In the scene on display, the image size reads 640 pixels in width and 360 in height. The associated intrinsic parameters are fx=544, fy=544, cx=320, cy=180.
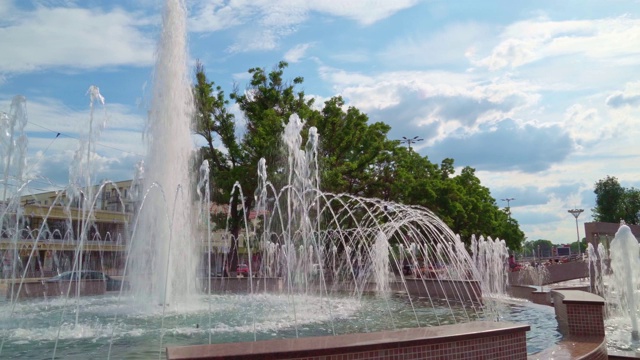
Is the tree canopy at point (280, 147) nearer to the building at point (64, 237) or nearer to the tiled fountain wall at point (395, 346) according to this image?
the building at point (64, 237)

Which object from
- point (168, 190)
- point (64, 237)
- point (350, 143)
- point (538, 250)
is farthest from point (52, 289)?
point (538, 250)

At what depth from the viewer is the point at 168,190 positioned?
52.6ft

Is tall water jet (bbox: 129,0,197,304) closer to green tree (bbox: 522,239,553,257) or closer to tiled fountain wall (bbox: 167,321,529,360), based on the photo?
tiled fountain wall (bbox: 167,321,529,360)

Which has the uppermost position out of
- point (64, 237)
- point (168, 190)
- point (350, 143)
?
point (350, 143)

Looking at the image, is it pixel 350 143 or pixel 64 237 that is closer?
pixel 350 143

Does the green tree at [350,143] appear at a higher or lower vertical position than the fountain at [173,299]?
higher

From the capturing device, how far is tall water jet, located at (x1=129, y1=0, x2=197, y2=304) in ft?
49.4

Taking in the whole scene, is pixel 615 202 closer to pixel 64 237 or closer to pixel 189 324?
pixel 64 237

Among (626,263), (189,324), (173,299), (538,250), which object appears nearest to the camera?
(189,324)

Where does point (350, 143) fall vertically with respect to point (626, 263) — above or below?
above

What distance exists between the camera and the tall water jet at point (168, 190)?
15047 mm

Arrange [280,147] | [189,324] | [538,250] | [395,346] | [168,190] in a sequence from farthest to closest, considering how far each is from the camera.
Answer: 1. [538,250]
2. [280,147]
3. [168,190]
4. [189,324]
5. [395,346]

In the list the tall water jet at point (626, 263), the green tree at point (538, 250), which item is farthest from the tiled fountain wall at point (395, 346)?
the green tree at point (538, 250)

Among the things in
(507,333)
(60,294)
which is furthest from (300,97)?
(507,333)
